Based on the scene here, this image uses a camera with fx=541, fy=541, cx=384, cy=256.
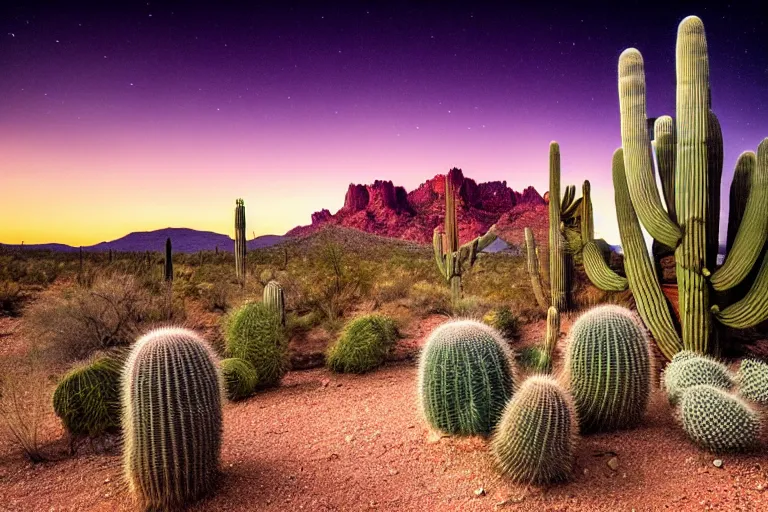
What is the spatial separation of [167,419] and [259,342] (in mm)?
3793

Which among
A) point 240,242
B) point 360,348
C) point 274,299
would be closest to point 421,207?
point 240,242

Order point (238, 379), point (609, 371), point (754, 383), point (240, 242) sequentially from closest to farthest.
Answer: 1. point (609, 371)
2. point (754, 383)
3. point (238, 379)
4. point (240, 242)

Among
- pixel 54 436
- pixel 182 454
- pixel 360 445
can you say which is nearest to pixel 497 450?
pixel 360 445

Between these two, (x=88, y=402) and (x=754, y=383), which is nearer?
(x=754, y=383)

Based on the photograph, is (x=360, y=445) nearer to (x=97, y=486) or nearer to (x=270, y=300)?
(x=97, y=486)

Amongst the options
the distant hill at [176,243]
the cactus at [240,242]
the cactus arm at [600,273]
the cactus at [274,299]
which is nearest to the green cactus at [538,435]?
the cactus arm at [600,273]

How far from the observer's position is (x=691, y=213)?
647cm

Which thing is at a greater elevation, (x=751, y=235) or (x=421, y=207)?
(x=421, y=207)

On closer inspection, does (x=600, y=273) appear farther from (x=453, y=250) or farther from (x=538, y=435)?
(x=538, y=435)

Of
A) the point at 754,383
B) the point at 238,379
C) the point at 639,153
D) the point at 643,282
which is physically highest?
the point at 639,153

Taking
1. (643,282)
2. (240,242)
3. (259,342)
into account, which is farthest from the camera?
(240,242)

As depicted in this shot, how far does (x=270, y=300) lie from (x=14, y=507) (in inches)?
223

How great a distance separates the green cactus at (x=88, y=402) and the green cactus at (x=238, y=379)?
1354 millimetres

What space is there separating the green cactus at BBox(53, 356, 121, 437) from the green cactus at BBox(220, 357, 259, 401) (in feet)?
4.44
